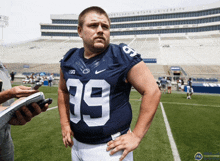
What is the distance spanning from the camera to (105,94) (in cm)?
132

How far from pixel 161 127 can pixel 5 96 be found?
445cm

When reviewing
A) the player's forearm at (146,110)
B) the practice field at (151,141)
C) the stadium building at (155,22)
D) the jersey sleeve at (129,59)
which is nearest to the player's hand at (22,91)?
the jersey sleeve at (129,59)

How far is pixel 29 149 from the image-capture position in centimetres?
337

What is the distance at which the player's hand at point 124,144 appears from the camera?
124 cm

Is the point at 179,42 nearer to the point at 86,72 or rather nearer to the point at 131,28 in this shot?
the point at 131,28

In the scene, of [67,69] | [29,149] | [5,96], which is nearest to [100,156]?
[67,69]

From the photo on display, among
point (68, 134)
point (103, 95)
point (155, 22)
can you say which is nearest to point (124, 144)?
point (103, 95)

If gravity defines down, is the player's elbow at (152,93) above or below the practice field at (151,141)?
above

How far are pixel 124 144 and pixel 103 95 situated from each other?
0.42 m

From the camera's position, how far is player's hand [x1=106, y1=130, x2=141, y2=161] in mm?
1237

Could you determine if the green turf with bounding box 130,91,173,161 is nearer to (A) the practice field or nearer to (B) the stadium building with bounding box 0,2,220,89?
(A) the practice field

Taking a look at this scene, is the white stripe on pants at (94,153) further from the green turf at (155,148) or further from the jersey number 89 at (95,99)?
the green turf at (155,148)

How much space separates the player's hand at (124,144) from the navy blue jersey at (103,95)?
0.08m
